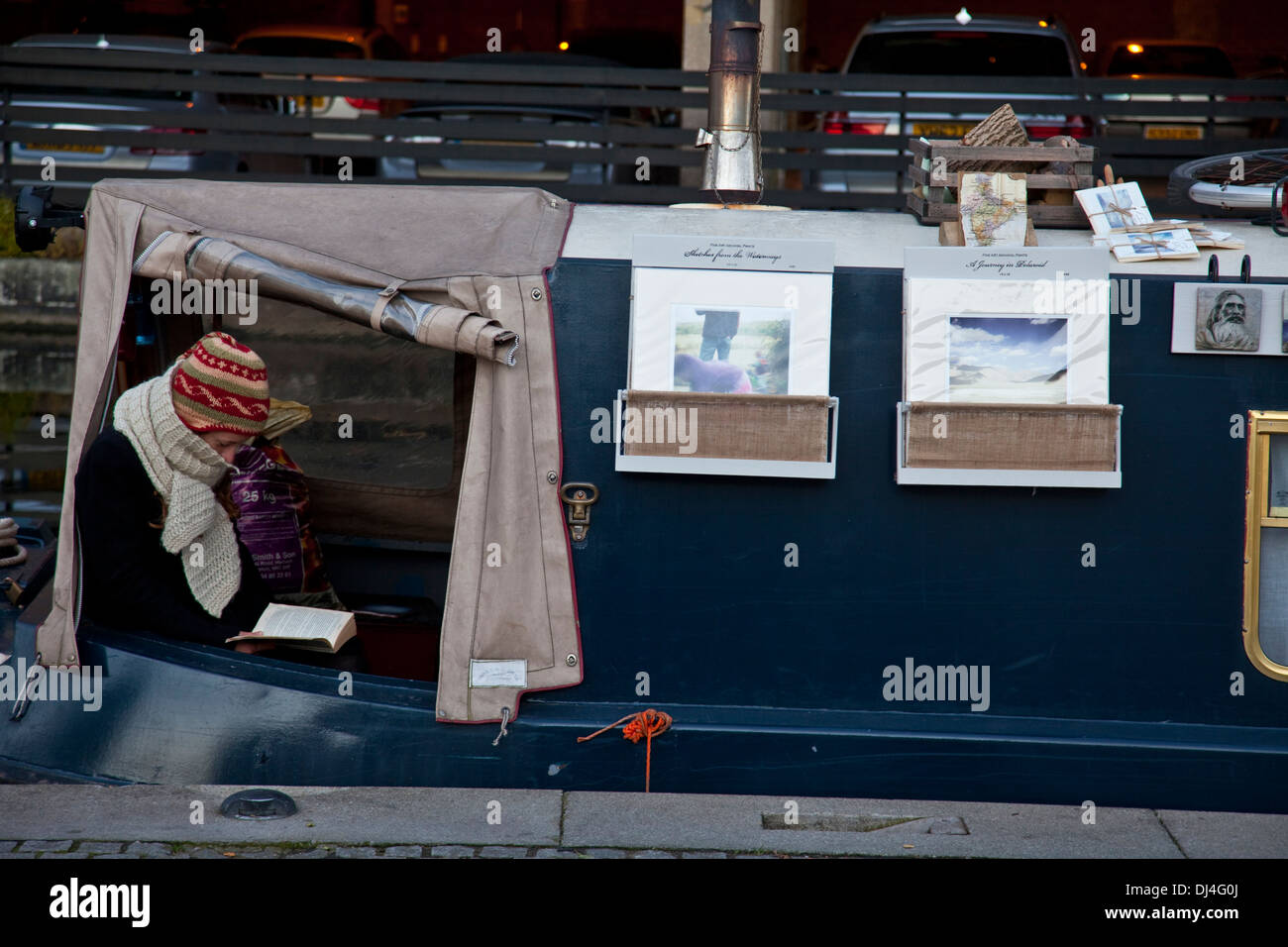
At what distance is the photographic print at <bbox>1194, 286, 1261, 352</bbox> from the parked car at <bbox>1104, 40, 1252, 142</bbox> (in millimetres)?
7103

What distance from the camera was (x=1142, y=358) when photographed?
12.1ft

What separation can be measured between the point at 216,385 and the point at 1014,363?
7.13 feet

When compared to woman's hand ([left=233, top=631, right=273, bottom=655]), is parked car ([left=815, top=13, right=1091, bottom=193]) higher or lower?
higher

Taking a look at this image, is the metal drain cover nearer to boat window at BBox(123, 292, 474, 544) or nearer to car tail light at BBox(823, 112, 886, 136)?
boat window at BBox(123, 292, 474, 544)

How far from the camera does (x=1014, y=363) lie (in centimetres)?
366

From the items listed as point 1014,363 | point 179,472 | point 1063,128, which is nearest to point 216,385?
point 179,472

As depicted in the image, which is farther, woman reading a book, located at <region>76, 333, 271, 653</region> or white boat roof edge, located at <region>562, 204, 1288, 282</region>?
woman reading a book, located at <region>76, 333, 271, 653</region>

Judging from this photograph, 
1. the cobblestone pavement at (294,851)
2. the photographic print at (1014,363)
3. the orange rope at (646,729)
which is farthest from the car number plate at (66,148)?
the cobblestone pavement at (294,851)

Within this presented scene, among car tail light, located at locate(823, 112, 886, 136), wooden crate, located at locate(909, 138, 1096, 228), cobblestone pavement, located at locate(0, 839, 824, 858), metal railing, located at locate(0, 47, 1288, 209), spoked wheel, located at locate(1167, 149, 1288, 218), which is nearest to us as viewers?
cobblestone pavement, located at locate(0, 839, 824, 858)

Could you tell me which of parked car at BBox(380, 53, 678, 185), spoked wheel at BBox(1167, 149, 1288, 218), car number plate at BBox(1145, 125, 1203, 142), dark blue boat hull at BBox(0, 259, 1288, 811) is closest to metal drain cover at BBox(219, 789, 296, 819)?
dark blue boat hull at BBox(0, 259, 1288, 811)

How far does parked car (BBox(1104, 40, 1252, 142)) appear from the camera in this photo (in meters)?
10.5

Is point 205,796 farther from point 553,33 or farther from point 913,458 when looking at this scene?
point 553,33

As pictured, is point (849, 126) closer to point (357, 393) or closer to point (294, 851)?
point (357, 393)

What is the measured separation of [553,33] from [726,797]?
18.8 metres
